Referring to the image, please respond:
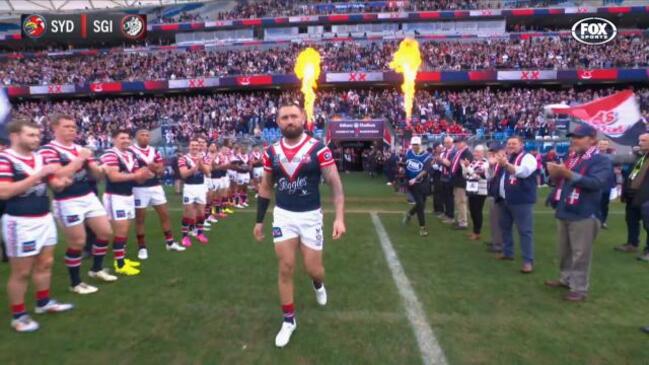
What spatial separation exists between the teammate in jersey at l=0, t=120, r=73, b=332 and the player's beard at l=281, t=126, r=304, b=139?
2326 mm

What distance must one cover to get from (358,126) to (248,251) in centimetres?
1771

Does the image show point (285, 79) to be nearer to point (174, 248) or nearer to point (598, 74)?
point (598, 74)

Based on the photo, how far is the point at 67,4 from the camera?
55656 mm

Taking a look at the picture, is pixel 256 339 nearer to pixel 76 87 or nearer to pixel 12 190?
pixel 12 190

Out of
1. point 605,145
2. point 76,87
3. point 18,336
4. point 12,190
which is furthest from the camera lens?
point 76,87

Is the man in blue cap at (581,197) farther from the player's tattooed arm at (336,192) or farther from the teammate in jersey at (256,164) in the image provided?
the teammate in jersey at (256,164)

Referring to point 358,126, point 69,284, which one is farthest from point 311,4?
point 69,284

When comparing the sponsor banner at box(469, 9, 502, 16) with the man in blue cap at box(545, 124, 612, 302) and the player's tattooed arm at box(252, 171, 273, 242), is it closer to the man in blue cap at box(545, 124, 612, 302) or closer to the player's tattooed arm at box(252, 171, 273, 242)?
the man in blue cap at box(545, 124, 612, 302)

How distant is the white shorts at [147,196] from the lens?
7340 mm

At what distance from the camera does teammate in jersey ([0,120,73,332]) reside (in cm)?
451

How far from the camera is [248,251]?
8.07 m

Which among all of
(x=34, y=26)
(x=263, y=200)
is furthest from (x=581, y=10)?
(x=34, y=26)

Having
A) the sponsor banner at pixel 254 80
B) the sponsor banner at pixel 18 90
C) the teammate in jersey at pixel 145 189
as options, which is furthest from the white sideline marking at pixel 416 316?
the sponsor banner at pixel 18 90

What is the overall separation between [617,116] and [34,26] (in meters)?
52.2
